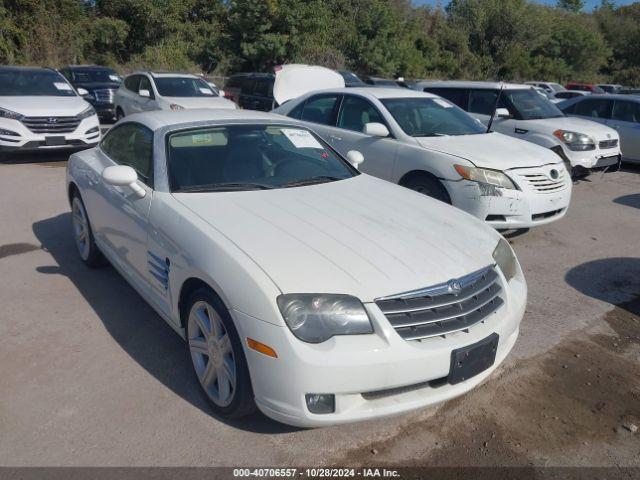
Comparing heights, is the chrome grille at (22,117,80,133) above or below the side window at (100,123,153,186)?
below

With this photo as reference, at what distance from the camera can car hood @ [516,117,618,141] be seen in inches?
361

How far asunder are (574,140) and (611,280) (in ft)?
15.0

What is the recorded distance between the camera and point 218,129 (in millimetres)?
4062

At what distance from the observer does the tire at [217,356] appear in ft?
8.91

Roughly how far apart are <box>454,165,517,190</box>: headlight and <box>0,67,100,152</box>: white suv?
671cm

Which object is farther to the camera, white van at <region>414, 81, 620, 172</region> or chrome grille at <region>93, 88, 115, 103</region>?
chrome grille at <region>93, 88, 115, 103</region>

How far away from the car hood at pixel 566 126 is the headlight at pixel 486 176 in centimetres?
389

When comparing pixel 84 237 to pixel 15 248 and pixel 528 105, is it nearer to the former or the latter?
pixel 15 248

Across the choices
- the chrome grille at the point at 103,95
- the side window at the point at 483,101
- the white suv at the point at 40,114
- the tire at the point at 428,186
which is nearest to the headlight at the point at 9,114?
the white suv at the point at 40,114

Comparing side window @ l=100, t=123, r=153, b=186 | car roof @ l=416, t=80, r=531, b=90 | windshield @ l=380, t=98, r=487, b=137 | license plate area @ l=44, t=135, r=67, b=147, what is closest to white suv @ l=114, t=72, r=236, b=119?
license plate area @ l=44, t=135, r=67, b=147

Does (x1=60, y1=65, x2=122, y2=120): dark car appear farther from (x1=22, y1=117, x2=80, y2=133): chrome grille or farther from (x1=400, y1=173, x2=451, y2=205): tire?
(x1=400, y1=173, x2=451, y2=205): tire

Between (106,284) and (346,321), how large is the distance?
9.16 ft

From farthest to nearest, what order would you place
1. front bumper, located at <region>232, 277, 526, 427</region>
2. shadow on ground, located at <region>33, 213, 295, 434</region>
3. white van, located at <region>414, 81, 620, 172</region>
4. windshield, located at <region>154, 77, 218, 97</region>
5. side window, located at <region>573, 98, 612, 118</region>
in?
windshield, located at <region>154, 77, 218, 97</region> → side window, located at <region>573, 98, 612, 118</region> → white van, located at <region>414, 81, 620, 172</region> → shadow on ground, located at <region>33, 213, 295, 434</region> → front bumper, located at <region>232, 277, 526, 427</region>

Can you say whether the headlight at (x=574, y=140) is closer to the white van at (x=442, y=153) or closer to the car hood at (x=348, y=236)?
the white van at (x=442, y=153)
